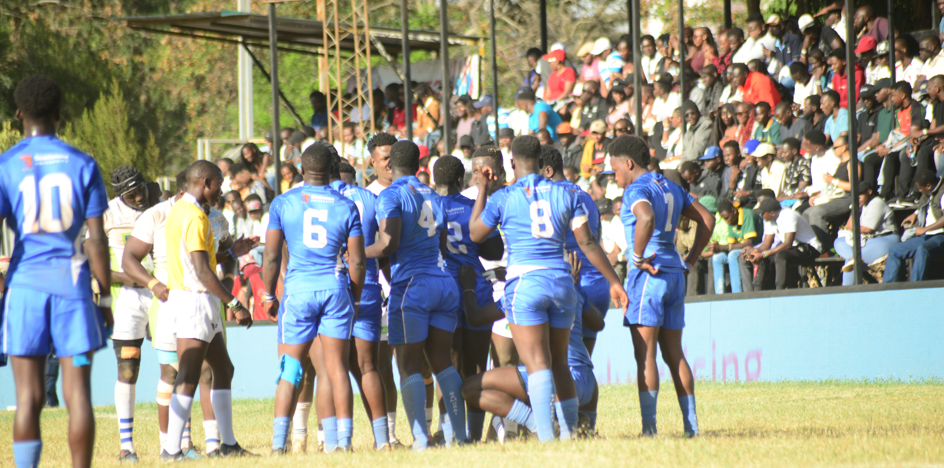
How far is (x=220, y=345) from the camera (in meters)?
6.62

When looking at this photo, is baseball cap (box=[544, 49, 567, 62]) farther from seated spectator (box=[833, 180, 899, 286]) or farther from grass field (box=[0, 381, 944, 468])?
grass field (box=[0, 381, 944, 468])

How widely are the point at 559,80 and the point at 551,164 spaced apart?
38.8 feet

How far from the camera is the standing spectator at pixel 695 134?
45.8ft

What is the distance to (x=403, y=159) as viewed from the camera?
21.7 feet

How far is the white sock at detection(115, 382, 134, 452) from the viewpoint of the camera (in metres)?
6.82

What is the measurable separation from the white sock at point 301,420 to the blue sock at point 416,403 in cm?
97

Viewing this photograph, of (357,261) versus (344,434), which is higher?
(357,261)

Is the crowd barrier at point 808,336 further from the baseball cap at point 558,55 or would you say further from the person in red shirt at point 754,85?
the baseball cap at point 558,55

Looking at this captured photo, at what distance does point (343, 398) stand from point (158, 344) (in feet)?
4.98

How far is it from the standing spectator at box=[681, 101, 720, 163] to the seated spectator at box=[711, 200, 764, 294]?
2.03 metres

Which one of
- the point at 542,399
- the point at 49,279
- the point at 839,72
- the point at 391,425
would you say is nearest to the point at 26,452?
the point at 49,279

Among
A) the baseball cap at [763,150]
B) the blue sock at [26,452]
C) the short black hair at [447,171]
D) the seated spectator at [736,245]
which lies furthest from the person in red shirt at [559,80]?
the blue sock at [26,452]

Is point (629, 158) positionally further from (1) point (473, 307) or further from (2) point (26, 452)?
(2) point (26, 452)

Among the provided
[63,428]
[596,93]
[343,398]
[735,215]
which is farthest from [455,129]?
[343,398]
